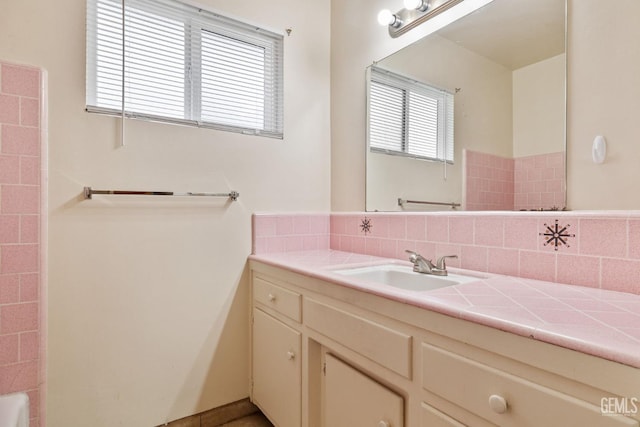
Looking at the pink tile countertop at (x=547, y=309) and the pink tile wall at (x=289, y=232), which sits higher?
the pink tile wall at (x=289, y=232)

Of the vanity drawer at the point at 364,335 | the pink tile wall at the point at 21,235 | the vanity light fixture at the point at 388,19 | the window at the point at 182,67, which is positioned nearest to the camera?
the vanity drawer at the point at 364,335

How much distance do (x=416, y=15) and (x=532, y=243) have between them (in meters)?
1.20

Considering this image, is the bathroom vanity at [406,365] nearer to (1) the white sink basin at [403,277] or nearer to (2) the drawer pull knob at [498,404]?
(2) the drawer pull knob at [498,404]

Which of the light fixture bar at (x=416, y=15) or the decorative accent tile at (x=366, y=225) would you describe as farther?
the decorative accent tile at (x=366, y=225)

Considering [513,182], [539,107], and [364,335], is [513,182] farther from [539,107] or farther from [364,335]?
[364,335]

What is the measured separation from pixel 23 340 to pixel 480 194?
6.35 ft

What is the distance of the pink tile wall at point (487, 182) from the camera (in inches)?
50.7

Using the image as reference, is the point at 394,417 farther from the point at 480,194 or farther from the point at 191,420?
the point at 191,420

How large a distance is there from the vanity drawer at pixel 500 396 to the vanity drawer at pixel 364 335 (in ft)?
0.25

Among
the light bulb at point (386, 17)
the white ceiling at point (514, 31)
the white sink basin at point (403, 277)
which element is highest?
the light bulb at point (386, 17)

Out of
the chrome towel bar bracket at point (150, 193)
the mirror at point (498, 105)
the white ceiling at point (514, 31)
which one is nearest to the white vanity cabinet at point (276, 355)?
the chrome towel bar bracket at point (150, 193)

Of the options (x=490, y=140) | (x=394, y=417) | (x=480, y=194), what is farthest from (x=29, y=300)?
(x=490, y=140)

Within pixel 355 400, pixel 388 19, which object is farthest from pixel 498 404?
pixel 388 19

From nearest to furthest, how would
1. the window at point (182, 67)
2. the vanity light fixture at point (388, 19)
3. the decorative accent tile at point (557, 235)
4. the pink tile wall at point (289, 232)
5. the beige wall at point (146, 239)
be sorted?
the decorative accent tile at point (557, 235), the beige wall at point (146, 239), the window at point (182, 67), the vanity light fixture at point (388, 19), the pink tile wall at point (289, 232)
